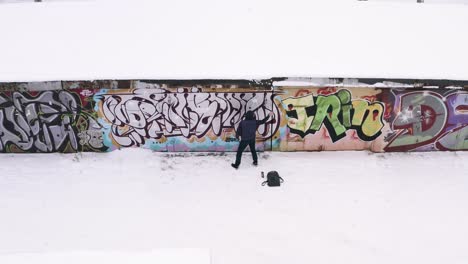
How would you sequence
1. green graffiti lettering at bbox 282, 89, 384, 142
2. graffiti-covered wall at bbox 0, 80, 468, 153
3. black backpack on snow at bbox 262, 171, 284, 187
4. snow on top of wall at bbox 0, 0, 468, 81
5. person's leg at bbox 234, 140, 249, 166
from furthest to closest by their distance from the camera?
snow on top of wall at bbox 0, 0, 468, 81, green graffiti lettering at bbox 282, 89, 384, 142, graffiti-covered wall at bbox 0, 80, 468, 153, person's leg at bbox 234, 140, 249, 166, black backpack on snow at bbox 262, 171, 284, 187

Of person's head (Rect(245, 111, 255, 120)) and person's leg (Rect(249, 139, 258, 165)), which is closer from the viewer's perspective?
person's head (Rect(245, 111, 255, 120))

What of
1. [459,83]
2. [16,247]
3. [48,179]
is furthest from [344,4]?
[16,247]

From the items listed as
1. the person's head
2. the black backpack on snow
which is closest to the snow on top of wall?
the person's head

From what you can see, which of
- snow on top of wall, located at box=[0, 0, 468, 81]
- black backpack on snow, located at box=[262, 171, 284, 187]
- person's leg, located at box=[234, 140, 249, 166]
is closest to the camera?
black backpack on snow, located at box=[262, 171, 284, 187]

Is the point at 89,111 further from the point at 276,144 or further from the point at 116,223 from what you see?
the point at 276,144

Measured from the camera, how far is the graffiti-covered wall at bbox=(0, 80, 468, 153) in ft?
33.8

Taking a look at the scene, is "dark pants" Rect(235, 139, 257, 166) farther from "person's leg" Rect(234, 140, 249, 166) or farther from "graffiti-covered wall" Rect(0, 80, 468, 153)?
"graffiti-covered wall" Rect(0, 80, 468, 153)

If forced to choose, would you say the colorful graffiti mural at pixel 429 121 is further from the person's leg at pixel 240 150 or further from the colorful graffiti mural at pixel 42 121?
the colorful graffiti mural at pixel 42 121

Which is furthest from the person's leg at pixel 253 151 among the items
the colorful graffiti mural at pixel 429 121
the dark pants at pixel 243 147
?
the colorful graffiti mural at pixel 429 121

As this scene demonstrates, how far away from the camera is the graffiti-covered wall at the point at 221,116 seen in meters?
10.3

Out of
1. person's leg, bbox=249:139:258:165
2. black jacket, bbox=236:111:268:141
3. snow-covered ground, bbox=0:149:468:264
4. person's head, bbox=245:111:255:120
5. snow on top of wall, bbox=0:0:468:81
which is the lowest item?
snow-covered ground, bbox=0:149:468:264

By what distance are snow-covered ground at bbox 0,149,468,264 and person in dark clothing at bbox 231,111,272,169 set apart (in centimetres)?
30

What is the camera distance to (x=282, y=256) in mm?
7734

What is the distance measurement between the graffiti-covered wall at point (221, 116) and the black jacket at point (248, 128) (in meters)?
0.75
